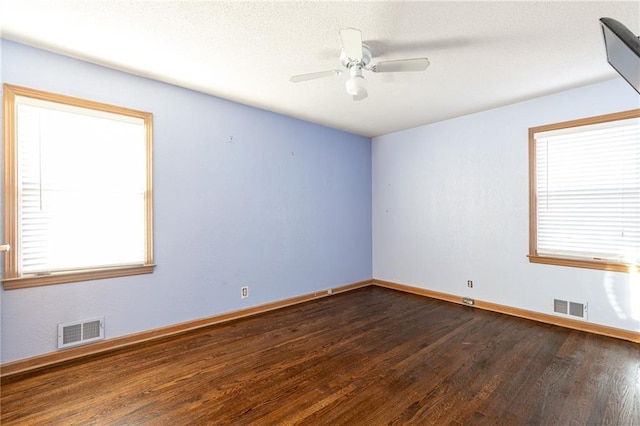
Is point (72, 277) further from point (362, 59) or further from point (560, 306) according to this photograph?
point (560, 306)

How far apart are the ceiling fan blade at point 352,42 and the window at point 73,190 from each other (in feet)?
6.92

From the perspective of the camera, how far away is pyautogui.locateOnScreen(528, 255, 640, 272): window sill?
9.59 ft

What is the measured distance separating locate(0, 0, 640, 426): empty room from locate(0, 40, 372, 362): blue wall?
0.07 ft

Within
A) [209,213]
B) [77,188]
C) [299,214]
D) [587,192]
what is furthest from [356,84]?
[587,192]

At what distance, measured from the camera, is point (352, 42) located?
77.8 inches

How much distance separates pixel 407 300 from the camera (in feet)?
14.1

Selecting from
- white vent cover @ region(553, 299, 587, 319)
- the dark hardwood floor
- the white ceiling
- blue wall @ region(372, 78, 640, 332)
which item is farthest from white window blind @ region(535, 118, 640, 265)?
the dark hardwood floor

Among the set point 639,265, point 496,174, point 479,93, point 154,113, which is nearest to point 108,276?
point 154,113

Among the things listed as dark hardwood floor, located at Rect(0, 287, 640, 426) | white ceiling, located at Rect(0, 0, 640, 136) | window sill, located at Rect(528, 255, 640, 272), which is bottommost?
dark hardwood floor, located at Rect(0, 287, 640, 426)

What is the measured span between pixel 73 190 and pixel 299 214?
2.47 meters

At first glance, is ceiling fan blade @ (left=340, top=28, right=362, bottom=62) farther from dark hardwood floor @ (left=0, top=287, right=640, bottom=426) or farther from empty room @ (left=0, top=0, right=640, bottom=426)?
dark hardwood floor @ (left=0, top=287, right=640, bottom=426)

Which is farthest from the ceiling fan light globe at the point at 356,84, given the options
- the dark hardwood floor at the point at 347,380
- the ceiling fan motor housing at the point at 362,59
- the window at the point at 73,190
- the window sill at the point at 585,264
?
the window sill at the point at 585,264

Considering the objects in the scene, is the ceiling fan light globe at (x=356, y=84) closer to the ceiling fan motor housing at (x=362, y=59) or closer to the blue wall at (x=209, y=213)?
the ceiling fan motor housing at (x=362, y=59)

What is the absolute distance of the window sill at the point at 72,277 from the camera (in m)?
2.32
